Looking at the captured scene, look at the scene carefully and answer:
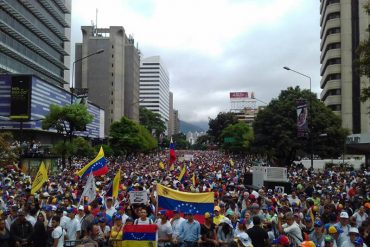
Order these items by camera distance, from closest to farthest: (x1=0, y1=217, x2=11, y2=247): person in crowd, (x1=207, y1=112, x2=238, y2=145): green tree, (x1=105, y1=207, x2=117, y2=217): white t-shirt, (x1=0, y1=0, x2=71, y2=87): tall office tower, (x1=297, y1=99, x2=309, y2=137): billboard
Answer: (x1=0, y1=217, x2=11, y2=247): person in crowd
(x1=105, y1=207, x2=117, y2=217): white t-shirt
(x1=297, y1=99, x2=309, y2=137): billboard
(x1=0, y1=0, x2=71, y2=87): tall office tower
(x1=207, y1=112, x2=238, y2=145): green tree

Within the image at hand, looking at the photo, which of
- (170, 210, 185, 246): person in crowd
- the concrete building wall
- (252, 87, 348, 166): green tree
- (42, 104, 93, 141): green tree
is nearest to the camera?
(170, 210, 185, 246): person in crowd

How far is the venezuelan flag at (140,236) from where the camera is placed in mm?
8828

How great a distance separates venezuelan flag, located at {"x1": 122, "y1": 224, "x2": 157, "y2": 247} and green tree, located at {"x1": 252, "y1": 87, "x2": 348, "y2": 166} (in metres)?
37.1

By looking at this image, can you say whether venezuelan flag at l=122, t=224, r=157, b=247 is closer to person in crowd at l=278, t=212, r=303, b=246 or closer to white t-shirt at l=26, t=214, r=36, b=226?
person in crowd at l=278, t=212, r=303, b=246

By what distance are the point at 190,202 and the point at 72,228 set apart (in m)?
2.44

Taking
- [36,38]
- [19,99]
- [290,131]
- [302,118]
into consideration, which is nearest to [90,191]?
[302,118]

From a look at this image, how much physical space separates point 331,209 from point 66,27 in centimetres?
7972

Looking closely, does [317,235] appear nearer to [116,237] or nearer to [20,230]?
[116,237]

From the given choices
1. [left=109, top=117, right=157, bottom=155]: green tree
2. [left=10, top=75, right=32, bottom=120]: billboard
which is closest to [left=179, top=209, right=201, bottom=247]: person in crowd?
[left=10, top=75, right=32, bottom=120]: billboard

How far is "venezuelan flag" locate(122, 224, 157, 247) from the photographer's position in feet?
29.0

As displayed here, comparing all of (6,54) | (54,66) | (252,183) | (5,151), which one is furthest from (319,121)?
(54,66)

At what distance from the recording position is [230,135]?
350 feet

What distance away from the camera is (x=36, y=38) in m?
72.2

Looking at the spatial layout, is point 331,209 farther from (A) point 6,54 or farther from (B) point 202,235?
(A) point 6,54
